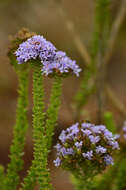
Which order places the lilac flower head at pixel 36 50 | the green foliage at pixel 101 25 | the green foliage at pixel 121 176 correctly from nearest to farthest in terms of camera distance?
1. the lilac flower head at pixel 36 50
2. the green foliage at pixel 121 176
3. the green foliage at pixel 101 25

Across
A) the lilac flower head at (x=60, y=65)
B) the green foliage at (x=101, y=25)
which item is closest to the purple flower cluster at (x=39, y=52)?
the lilac flower head at (x=60, y=65)

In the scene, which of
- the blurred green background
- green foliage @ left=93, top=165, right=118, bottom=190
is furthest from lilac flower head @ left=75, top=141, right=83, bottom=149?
the blurred green background

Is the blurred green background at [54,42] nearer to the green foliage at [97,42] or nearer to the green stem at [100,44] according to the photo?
the green foliage at [97,42]

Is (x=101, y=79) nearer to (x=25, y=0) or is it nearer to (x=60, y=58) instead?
(x=60, y=58)

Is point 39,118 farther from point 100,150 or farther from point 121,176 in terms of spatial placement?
point 121,176

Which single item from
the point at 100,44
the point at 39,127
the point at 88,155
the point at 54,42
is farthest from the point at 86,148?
the point at 54,42

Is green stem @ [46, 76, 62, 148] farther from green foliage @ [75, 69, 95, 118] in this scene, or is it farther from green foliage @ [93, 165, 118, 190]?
green foliage @ [75, 69, 95, 118]

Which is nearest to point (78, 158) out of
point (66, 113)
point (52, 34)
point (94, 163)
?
point (94, 163)

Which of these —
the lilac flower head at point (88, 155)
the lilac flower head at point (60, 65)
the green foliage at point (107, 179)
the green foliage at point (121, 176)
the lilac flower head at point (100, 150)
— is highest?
the lilac flower head at point (60, 65)
